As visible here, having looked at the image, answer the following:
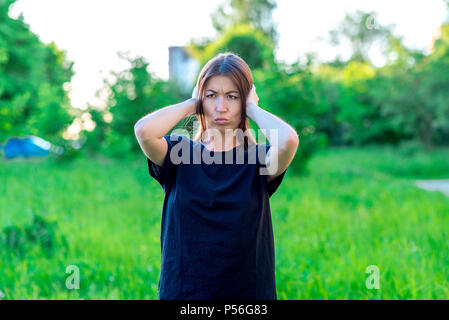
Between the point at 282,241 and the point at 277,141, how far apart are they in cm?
309

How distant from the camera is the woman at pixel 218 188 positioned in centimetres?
150

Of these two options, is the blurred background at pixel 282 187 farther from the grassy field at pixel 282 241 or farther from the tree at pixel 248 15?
the tree at pixel 248 15

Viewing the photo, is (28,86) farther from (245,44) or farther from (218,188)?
(218,188)

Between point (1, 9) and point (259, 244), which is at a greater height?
point (1, 9)

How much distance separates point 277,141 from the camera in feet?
4.88

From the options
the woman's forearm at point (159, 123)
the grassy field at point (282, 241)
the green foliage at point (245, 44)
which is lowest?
the grassy field at point (282, 241)

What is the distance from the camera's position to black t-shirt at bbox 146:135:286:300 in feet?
4.91

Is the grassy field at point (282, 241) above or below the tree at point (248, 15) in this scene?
below

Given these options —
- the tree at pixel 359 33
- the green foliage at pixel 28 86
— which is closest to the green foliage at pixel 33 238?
the green foliage at pixel 28 86

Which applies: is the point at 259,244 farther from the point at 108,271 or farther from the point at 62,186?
the point at 62,186

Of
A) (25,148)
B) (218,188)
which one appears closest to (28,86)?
(25,148)
